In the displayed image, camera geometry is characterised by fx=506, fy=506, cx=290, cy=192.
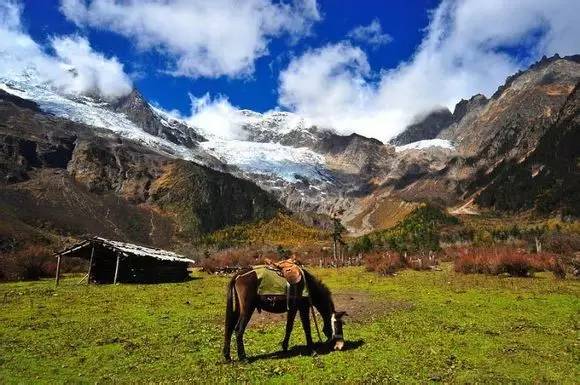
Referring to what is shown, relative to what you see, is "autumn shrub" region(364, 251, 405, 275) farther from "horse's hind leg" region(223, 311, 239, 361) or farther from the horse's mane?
"horse's hind leg" region(223, 311, 239, 361)

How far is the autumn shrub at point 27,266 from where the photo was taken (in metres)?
47.3

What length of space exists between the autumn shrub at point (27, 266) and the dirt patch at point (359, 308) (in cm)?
3345

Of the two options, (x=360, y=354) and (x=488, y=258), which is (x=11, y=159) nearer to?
(x=488, y=258)

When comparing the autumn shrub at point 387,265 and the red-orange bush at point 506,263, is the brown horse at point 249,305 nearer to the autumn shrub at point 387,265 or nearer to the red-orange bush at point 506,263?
the red-orange bush at point 506,263

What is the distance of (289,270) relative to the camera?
14516 mm

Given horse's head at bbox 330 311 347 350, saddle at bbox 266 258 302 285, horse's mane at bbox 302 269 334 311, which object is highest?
saddle at bbox 266 258 302 285

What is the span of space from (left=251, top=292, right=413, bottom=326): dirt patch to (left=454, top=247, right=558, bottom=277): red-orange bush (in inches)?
644

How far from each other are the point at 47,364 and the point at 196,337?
503 cm

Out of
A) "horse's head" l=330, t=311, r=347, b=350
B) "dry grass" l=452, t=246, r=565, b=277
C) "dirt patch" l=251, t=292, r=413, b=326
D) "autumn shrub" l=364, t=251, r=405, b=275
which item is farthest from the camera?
"autumn shrub" l=364, t=251, r=405, b=275

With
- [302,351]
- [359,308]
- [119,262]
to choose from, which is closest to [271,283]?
[302,351]

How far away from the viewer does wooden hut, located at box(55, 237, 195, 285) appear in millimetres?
45938

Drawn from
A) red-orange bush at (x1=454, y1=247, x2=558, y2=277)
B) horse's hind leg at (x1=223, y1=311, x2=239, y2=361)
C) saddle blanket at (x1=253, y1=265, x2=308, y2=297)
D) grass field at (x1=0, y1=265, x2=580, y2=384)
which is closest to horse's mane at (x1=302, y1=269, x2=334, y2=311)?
saddle blanket at (x1=253, y1=265, x2=308, y2=297)

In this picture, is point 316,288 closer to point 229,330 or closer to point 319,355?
point 319,355

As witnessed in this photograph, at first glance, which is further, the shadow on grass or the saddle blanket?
the shadow on grass
